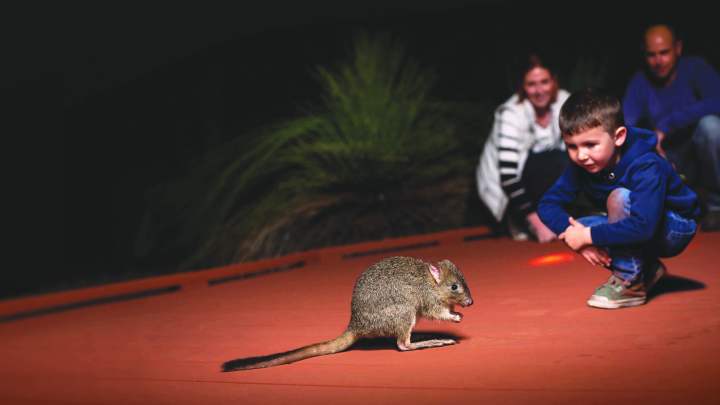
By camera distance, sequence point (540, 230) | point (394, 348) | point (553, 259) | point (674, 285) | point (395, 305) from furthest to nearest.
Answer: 1. point (540, 230)
2. point (553, 259)
3. point (674, 285)
4. point (394, 348)
5. point (395, 305)

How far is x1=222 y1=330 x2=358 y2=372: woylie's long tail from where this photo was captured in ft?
8.50

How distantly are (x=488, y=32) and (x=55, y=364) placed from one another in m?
6.78

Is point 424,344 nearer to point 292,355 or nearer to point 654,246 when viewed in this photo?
point 292,355

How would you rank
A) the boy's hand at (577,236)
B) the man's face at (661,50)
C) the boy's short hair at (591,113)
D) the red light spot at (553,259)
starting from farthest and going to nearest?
the man's face at (661,50)
the red light spot at (553,259)
the boy's hand at (577,236)
the boy's short hair at (591,113)

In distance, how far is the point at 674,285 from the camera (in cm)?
329

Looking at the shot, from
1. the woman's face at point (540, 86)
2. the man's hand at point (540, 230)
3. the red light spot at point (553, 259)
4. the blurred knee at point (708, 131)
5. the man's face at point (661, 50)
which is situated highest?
the woman's face at point (540, 86)

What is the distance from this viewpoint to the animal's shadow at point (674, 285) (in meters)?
3.20

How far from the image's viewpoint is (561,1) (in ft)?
29.7

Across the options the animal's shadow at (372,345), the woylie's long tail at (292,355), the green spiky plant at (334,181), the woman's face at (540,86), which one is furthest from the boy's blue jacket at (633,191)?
the green spiky plant at (334,181)

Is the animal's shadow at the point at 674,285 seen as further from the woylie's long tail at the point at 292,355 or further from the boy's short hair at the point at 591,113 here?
the woylie's long tail at the point at 292,355

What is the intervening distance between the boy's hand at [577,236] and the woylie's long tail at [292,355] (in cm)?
87

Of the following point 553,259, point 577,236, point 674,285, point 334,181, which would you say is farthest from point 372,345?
point 334,181

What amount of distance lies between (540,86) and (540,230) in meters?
0.83

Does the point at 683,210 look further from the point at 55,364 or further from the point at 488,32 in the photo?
the point at 488,32
